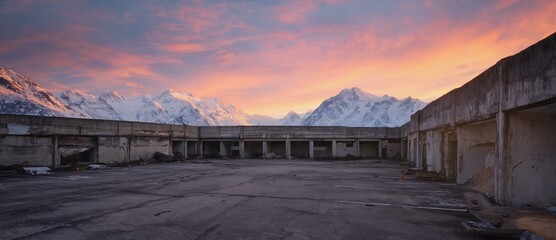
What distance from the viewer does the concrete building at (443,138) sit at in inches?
371

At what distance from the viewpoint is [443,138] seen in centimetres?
1820

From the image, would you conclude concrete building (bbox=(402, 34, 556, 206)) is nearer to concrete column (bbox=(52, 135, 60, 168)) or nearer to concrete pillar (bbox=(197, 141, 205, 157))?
concrete column (bbox=(52, 135, 60, 168))

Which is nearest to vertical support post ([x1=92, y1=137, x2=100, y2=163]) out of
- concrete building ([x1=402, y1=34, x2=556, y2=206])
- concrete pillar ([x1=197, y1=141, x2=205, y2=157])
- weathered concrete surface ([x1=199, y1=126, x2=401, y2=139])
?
concrete pillar ([x1=197, y1=141, x2=205, y2=157])

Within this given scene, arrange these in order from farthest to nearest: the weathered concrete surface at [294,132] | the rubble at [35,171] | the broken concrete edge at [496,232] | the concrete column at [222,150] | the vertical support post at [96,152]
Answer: the concrete column at [222,150] < the weathered concrete surface at [294,132] < the vertical support post at [96,152] < the rubble at [35,171] < the broken concrete edge at [496,232]

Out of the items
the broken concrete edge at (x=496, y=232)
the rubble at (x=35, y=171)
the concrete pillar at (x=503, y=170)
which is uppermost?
the concrete pillar at (x=503, y=170)

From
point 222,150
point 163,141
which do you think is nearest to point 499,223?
point 163,141

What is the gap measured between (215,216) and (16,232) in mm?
3708

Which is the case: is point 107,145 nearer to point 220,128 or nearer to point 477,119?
point 220,128

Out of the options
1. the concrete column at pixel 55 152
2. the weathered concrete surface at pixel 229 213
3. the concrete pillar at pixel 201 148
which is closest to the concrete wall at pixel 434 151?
the weathered concrete surface at pixel 229 213

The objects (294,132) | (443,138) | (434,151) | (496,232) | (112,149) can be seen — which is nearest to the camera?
(496,232)

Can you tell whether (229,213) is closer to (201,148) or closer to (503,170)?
(503,170)

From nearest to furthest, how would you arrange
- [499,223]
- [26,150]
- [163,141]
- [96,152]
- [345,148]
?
[499,223], [26,150], [96,152], [163,141], [345,148]

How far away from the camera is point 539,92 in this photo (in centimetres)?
811

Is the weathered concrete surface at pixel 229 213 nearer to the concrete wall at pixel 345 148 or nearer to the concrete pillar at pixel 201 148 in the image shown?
the concrete pillar at pixel 201 148
